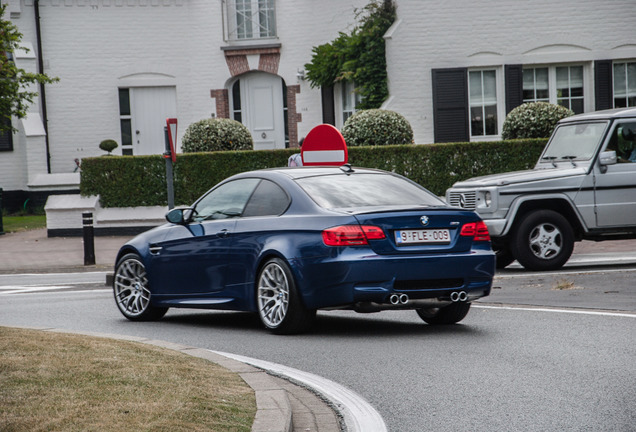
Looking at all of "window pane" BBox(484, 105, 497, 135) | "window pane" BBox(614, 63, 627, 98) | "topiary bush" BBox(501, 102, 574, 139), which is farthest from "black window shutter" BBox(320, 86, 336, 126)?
"window pane" BBox(614, 63, 627, 98)

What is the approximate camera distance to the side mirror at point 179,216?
33.9 feet

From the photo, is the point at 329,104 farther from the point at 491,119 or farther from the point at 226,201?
the point at 226,201

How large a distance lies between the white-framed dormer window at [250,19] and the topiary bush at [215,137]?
21.6 feet

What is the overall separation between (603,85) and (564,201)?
1279 cm

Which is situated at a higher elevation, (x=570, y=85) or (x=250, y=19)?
(x=250, y=19)

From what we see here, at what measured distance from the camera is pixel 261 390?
621 cm

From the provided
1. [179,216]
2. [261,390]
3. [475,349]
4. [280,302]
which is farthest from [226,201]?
[261,390]

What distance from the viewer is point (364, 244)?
8.57 m

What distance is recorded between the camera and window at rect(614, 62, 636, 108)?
26250 mm

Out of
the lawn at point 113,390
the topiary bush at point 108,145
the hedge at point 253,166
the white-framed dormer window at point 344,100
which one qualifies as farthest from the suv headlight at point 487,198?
the topiary bush at point 108,145

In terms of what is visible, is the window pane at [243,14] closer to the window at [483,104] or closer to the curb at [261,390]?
the window at [483,104]

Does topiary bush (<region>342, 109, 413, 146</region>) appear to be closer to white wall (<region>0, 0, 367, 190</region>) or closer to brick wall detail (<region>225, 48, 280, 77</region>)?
brick wall detail (<region>225, 48, 280, 77</region>)

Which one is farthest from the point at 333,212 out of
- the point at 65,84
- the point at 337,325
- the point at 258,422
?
the point at 65,84

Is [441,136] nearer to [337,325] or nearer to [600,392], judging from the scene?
[337,325]
